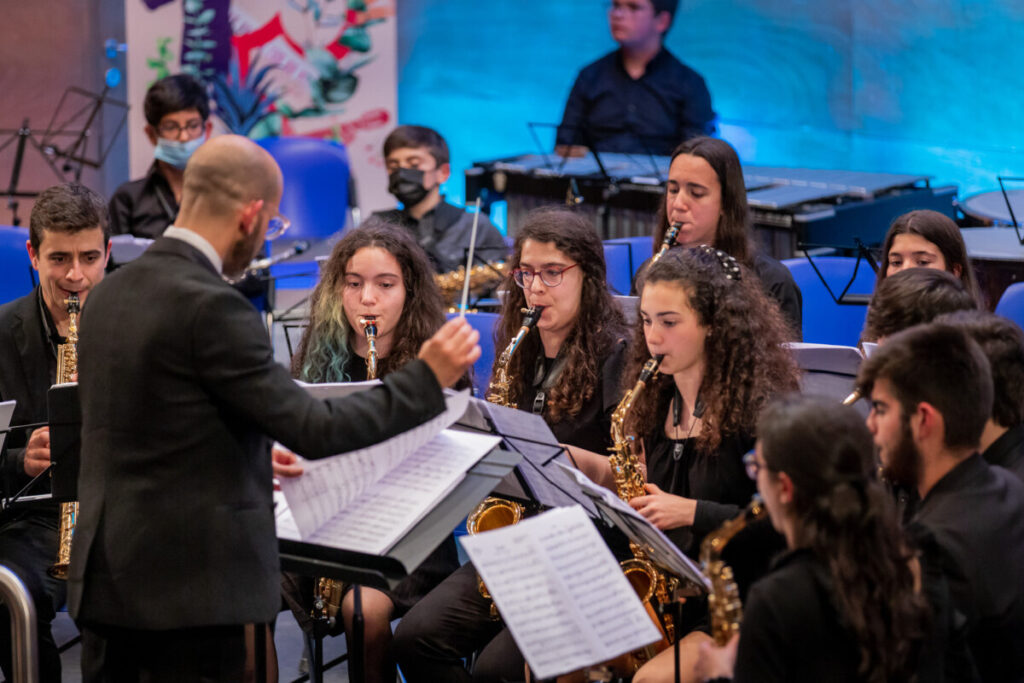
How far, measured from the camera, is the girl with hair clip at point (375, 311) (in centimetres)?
335

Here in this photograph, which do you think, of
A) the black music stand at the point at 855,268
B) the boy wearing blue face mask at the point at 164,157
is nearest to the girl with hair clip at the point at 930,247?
the black music stand at the point at 855,268

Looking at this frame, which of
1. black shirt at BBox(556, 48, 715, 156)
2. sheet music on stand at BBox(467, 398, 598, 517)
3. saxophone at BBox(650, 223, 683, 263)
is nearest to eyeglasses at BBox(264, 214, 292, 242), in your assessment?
sheet music on stand at BBox(467, 398, 598, 517)

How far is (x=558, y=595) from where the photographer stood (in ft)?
6.86

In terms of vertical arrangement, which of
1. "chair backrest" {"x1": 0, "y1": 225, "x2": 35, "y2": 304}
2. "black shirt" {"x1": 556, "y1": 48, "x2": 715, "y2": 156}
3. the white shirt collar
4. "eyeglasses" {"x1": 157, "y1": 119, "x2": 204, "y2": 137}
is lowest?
"chair backrest" {"x1": 0, "y1": 225, "x2": 35, "y2": 304}

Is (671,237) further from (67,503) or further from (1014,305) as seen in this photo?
(67,503)

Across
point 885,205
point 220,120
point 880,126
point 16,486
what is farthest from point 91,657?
point 880,126

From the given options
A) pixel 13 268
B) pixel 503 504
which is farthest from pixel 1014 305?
pixel 13 268

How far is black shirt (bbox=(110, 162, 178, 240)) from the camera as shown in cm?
527

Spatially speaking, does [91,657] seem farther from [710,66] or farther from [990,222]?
[710,66]

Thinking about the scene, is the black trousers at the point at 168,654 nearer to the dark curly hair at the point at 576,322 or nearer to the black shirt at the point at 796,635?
the black shirt at the point at 796,635

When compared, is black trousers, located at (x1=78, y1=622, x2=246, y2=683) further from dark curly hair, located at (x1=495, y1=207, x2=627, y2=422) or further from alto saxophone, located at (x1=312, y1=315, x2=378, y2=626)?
dark curly hair, located at (x1=495, y1=207, x2=627, y2=422)

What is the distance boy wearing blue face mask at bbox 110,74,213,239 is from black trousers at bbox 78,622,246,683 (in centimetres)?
332

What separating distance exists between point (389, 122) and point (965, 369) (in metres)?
6.25

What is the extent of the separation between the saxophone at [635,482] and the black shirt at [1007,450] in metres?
0.76
